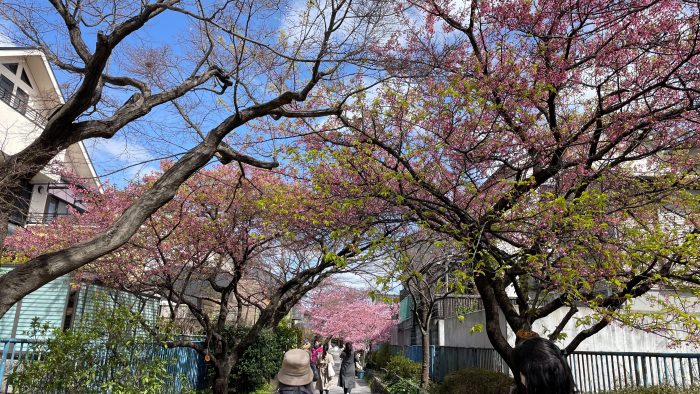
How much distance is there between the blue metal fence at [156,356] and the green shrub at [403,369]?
6.31 meters

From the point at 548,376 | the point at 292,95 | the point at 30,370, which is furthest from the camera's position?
the point at 292,95

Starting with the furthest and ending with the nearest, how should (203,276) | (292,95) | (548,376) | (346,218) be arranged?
1. (203,276)
2. (346,218)
3. (292,95)
4. (548,376)

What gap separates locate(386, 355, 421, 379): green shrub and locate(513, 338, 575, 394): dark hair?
1337 cm

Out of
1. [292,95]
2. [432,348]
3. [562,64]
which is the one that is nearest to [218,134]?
[292,95]

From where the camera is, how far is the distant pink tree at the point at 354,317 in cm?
3431

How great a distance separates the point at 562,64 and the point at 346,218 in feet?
13.9

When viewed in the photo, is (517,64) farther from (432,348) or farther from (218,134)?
(432,348)

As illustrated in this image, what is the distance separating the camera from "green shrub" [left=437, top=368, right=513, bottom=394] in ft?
30.0

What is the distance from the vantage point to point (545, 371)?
2758 mm

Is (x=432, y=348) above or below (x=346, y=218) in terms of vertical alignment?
below

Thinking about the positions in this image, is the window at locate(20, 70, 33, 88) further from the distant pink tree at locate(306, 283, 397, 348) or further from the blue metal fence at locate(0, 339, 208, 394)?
the distant pink tree at locate(306, 283, 397, 348)

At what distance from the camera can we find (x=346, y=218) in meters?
8.65

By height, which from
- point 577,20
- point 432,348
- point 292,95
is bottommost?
point 432,348

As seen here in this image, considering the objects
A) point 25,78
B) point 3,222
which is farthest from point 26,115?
point 3,222
